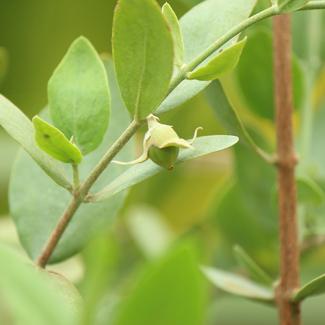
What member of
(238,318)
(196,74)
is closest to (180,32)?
(196,74)

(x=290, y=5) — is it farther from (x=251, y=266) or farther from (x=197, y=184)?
(x=197, y=184)

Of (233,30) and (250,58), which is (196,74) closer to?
(233,30)

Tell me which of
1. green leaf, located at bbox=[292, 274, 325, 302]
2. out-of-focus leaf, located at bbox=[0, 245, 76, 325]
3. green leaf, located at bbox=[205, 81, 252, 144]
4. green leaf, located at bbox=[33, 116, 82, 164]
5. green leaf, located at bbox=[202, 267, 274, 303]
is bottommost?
green leaf, located at bbox=[202, 267, 274, 303]

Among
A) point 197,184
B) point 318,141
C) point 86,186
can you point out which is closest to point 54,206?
point 86,186

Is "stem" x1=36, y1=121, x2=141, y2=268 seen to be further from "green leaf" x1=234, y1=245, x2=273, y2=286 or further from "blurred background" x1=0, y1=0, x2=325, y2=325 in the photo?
"green leaf" x1=234, y1=245, x2=273, y2=286

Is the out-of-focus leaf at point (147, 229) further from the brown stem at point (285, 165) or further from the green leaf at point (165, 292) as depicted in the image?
the green leaf at point (165, 292)

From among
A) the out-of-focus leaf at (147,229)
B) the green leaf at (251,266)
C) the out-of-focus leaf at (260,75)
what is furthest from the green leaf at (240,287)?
the out-of-focus leaf at (147,229)

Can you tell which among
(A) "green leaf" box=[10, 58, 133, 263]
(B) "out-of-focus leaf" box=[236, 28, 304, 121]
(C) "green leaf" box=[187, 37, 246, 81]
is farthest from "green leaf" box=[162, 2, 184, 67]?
(B) "out-of-focus leaf" box=[236, 28, 304, 121]
